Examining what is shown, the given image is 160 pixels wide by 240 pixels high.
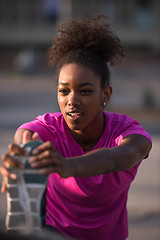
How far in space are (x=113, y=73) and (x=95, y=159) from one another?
14.8m

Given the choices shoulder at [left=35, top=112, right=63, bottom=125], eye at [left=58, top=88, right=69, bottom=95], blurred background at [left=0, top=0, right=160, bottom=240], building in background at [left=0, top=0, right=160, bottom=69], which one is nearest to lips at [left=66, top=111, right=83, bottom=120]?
eye at [left=58, top=88, right=69, bottom=95]

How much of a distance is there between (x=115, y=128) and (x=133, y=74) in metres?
18.5

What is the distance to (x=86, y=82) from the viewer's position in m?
2.33

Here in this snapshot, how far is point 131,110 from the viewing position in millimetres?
12320

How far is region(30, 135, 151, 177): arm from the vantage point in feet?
5.51

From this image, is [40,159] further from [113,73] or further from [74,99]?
[113,73]

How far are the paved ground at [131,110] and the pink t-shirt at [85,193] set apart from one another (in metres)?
1.67

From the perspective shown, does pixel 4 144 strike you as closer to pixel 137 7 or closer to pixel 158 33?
pixel 158 33

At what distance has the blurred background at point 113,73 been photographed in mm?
5479

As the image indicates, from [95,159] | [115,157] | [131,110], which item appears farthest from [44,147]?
[131,110]

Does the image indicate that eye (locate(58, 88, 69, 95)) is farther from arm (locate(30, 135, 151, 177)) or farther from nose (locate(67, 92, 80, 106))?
arm (locate(30, 135, 151, 177))

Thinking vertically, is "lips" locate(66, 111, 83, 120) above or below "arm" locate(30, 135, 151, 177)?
above

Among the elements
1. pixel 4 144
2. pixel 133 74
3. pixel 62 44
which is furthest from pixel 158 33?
pixel 62 44

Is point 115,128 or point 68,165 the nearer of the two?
point 68,165
